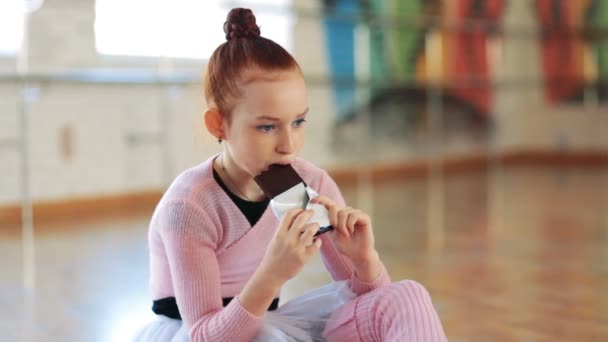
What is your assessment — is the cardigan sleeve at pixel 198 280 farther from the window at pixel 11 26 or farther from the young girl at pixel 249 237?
the window at pixel 11 26

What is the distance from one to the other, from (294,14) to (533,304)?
7.67 feet

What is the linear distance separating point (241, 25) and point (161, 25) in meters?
2.57

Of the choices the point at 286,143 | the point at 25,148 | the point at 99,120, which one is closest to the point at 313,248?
the point at 286,143

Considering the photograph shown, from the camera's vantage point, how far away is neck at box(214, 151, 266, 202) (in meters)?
0.94

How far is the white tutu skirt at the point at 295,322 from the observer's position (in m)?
0.93

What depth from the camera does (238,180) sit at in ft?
3.10

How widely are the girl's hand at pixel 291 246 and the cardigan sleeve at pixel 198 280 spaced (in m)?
0.06

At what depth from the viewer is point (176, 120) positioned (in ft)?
11.9

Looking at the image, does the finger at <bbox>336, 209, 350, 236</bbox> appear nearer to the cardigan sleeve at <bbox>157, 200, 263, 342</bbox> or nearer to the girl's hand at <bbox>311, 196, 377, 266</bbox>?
the girl's hand at <bbox>311, 196, 377, 266</bbox>

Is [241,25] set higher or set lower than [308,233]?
higher

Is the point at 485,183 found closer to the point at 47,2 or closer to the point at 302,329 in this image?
the point at 47,2

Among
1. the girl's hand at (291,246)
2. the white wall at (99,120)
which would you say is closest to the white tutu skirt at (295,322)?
the girl's hand at (291,246)

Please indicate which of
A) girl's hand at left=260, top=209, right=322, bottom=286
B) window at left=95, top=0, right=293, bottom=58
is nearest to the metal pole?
window at left=95, top=0, right=293, bottom=58

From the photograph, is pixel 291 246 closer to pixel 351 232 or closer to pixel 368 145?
pixel 351 232
